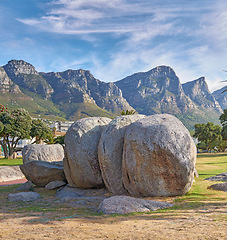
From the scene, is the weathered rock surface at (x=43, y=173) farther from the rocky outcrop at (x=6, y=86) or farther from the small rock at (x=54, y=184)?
the rocky outcrop at (x=6, y=86)

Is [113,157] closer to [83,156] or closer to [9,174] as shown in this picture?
[83,156]

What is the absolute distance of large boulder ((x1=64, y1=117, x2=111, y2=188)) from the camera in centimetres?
1255

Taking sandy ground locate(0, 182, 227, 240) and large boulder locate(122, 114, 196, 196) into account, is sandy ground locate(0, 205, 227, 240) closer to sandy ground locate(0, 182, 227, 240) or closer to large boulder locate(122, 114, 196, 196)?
sandy ground locate(0, 182, 227, 240)

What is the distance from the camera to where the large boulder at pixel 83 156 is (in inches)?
494

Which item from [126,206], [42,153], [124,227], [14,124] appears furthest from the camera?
[14,124]

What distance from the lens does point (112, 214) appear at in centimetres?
754

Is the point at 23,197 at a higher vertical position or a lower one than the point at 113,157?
lower

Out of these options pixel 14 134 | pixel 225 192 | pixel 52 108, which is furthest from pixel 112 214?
pixel 52 108

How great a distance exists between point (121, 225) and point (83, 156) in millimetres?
6677

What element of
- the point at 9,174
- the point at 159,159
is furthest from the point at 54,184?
the point at 9,174

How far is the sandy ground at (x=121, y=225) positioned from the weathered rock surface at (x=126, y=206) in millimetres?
499

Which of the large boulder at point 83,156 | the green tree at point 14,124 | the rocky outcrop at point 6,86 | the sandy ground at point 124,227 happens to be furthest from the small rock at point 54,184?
the rocky outcrop at point 6,86

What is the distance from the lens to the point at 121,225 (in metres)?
6.14

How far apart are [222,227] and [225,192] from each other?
5928 mm
